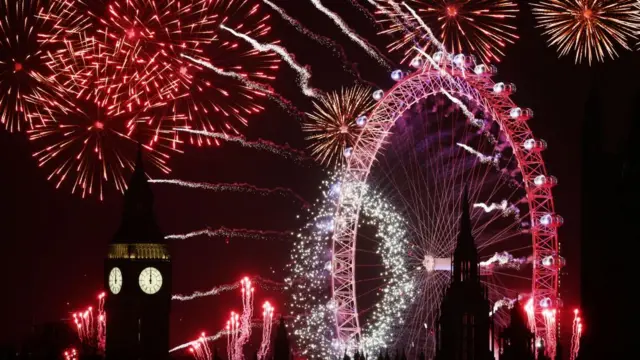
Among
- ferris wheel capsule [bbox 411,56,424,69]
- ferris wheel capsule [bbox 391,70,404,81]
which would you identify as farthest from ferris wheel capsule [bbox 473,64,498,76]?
ferris wheel capsule [bbox 391,70,404,81]

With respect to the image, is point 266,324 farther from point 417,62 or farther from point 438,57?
point 438,57

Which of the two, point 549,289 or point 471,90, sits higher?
point 471,90

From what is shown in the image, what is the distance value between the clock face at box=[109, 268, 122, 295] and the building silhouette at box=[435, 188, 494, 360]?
31.2 metres

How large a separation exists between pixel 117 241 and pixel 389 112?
102ft

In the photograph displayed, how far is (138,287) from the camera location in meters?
153

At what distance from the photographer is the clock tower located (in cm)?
15262

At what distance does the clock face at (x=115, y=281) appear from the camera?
153m

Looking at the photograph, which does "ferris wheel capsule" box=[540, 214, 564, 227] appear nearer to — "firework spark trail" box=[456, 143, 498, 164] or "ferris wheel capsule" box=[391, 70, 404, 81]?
"firework spark trail" box=[456, 143, 498, 164]

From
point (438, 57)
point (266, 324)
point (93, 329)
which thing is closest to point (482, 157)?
point (438, 57)

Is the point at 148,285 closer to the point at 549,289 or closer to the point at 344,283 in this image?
the point at 344,283

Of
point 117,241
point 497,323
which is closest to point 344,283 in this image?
point 497,323

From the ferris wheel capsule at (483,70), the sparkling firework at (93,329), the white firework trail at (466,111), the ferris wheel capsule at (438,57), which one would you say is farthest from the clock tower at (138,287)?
the ferris wheel capsule at (483,70)

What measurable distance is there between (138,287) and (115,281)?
223cm

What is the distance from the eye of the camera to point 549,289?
13438 centimetres
